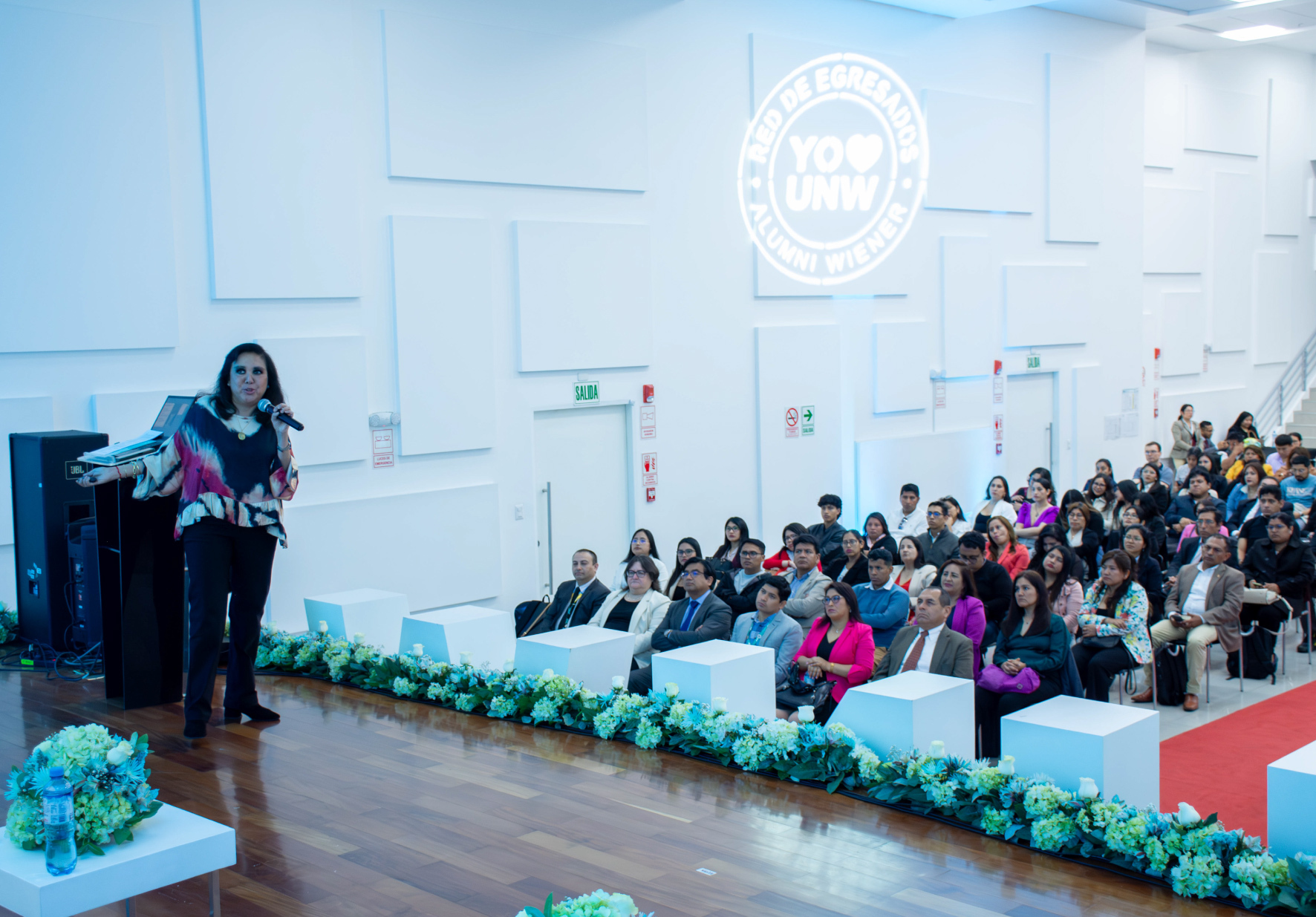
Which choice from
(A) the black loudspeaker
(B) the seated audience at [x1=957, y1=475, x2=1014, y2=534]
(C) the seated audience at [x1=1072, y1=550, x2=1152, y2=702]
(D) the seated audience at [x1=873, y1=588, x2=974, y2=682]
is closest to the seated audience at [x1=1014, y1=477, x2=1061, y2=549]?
(B) the seated audience at [x1=957, y1=475, x2=1014, y2=534]

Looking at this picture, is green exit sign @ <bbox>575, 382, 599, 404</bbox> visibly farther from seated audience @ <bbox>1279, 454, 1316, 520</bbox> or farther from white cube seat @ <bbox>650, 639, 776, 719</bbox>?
seated audience @ <bbox>1279, 454, 1316, 520</bbox>

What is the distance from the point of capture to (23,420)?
24.0ft

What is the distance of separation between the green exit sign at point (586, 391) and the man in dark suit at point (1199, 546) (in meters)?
4.84

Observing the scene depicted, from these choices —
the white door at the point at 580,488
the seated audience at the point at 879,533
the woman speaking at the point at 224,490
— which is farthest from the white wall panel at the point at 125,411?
the seated audience at the point at 879,533

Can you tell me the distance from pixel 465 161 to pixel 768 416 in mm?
3923

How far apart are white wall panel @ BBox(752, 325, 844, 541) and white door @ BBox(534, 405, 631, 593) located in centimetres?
158

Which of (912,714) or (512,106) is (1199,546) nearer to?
(912,714)

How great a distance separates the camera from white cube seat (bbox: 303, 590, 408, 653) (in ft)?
23.2

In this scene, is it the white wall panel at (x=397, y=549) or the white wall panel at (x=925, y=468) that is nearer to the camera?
the white wall panel at (x=397, y=549)

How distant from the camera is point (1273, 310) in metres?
18.6

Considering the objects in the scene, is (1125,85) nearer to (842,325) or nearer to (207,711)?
(842,325)

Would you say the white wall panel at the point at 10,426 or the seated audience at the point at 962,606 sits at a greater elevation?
the white wall panel at the point at 10,426

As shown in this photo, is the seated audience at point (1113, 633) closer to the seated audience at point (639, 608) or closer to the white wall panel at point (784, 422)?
the seated audience at point (639, 608)

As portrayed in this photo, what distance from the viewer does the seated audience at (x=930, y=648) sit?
599 centimetres
